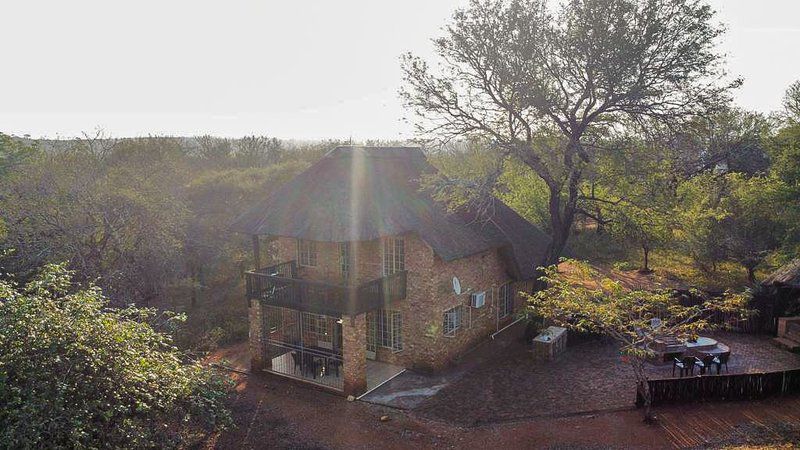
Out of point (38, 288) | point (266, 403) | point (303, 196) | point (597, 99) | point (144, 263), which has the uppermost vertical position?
point (597, 99)

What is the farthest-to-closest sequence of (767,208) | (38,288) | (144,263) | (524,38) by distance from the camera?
1. (767,208)
2. (144,263)
3. (524,38)
4. (38,288)

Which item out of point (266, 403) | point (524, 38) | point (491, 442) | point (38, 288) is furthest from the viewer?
point (524, 38)

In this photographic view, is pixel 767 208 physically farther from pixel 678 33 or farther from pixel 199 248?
pixel 199 248

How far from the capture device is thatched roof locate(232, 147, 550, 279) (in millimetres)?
16266

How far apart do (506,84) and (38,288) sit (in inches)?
595

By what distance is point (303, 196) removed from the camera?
18.1 m

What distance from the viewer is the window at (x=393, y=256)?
17297 millimetres

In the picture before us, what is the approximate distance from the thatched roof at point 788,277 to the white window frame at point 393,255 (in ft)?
44.1

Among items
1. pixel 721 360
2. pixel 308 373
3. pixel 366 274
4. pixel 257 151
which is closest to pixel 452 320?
pixel 366 274

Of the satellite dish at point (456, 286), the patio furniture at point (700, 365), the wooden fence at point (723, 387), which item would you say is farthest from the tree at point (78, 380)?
the patio furniture at point (700, 365)

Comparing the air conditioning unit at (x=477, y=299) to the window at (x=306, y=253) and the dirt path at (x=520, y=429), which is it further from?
the window at (x=306, y=253)

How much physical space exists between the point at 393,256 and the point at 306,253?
11.1ft

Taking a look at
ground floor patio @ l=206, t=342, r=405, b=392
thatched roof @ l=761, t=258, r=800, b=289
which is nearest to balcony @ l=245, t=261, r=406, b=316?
ground floor patio @ l=206, t=342, r=405, b=392

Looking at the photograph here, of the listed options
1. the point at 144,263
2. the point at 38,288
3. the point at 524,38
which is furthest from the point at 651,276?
the point at 38,288
